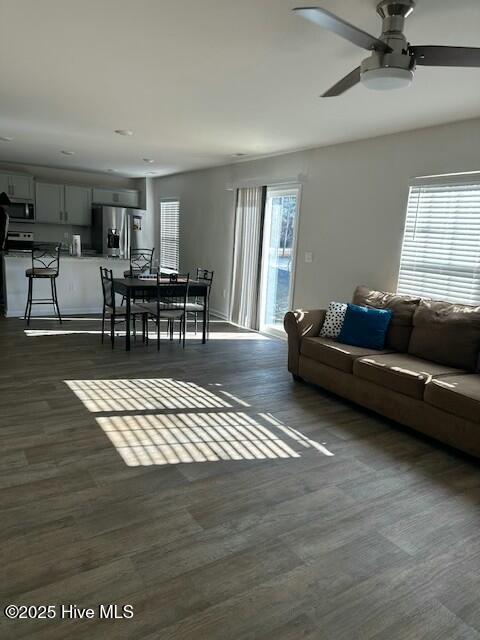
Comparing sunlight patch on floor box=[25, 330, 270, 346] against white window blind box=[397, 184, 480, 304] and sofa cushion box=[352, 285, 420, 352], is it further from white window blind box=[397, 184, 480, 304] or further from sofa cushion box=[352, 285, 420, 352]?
white window blind box=[397, 184, 480, 304]

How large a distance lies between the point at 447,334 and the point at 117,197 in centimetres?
780

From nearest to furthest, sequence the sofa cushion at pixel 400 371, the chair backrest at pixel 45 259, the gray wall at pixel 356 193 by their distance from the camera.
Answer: the sofa cushion at pixel 400 371 → the gray wall at pixel 356 193 → the chair backrest at pixel 45 259

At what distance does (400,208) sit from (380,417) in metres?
2.17

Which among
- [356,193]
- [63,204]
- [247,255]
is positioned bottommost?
[247,255]

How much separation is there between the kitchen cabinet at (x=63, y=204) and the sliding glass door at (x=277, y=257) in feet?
14.7

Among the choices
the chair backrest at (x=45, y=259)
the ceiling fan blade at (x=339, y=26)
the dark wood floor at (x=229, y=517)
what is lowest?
the dark wood floor at (x=229, y=517)

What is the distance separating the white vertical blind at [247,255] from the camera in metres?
6.54

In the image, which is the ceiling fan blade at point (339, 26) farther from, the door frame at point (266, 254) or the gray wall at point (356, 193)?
the door frame at point (266, 254)

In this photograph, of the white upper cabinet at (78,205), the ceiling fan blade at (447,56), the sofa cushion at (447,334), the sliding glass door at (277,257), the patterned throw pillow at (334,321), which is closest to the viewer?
the ceiling fan blade at (447,56)

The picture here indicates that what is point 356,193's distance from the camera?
486 cm

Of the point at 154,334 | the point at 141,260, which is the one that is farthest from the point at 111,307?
the point at 141,260

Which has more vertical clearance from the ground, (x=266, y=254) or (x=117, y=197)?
(x=117, y=197)

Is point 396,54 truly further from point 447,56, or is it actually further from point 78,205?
point 78,205

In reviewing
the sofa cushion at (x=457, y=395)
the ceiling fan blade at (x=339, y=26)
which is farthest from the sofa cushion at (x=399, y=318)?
the ceiling fan blade at (x=339, y=26)
